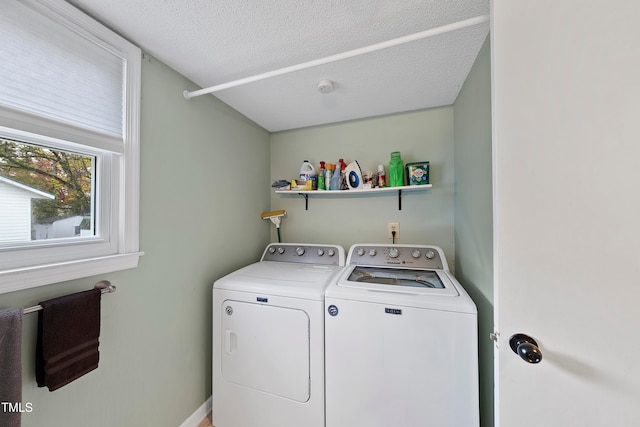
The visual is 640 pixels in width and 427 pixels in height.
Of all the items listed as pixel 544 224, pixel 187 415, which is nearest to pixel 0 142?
pixel 187 415

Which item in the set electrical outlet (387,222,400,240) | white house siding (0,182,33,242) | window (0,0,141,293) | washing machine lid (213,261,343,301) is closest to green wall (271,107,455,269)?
electrical outlet (387,222,400,240)

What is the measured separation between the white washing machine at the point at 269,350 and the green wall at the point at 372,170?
73 cm

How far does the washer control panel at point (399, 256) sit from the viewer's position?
5.34 ft

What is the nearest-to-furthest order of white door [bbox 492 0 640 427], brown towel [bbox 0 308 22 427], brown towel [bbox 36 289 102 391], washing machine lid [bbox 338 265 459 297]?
white door [bbox 492 0 640 427]
brown towel [bbox 0 308 22 427]
brown towel [bbox 36 289 102 391]
washing machine lid [bbox 338 265 459 297]

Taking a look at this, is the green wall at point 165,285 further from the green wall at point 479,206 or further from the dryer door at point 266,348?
the green wall at point 479,206

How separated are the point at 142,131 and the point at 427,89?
6.03ft

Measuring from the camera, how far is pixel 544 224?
0.60 meters

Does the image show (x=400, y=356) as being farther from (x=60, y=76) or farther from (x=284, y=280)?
(x=60, y=76)

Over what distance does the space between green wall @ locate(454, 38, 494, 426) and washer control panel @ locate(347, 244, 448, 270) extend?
0.17 meters

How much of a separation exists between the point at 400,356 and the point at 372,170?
1.44 m

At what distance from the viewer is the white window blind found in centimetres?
77

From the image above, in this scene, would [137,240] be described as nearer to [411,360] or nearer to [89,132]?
[89,132]

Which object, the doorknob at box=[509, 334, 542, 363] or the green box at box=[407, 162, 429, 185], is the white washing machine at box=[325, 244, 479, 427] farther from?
the green box at box=[407, 162, 429, 185]

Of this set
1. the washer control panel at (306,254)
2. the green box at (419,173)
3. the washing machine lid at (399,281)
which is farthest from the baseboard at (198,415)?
the green box at (419,173)
